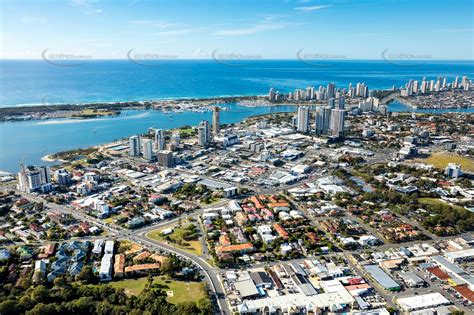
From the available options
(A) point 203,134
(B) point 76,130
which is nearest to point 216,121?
(A) point 203,134

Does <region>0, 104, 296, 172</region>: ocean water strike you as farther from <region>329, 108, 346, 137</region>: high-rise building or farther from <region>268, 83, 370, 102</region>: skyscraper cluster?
<region>329, 108, 346, 137</region>: high-rise building

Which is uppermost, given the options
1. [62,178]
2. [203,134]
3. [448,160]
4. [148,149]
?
[203,134]

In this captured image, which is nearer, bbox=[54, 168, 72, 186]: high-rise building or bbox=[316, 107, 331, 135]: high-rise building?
bbox=[54, 168, 72, 186]: high-rise building

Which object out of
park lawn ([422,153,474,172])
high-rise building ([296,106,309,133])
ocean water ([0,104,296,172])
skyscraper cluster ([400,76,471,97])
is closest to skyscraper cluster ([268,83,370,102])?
ocean water ([0,104,296,172])

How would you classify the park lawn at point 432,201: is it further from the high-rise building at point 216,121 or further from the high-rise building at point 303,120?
the high-rise building at point 216,121

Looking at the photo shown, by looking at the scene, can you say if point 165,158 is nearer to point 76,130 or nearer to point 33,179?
point 33,179

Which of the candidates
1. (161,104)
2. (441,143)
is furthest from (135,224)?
(161,104)

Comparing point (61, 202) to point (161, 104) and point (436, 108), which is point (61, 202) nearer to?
point (161, 104)
